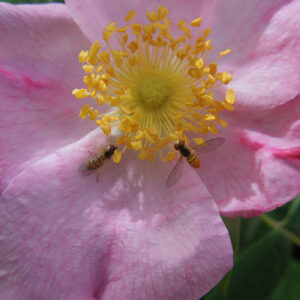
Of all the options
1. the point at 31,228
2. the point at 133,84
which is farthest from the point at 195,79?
the point at 31,228

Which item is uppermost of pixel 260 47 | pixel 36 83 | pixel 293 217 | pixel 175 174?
pixel 36 83

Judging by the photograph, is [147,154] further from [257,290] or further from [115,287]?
[257,290]

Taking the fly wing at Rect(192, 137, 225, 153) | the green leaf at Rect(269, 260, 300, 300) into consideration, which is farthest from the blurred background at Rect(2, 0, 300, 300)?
the fly wing at Rect(192, 137, 225, 153)

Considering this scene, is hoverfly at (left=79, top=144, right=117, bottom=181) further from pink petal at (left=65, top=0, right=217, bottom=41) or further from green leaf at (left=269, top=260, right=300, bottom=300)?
green leaf at (left=269, top=260, right=300, bottom=300)

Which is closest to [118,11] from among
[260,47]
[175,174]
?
[260,47]

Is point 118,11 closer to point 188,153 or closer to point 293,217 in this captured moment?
point 188,153
